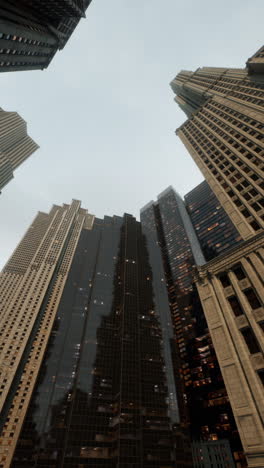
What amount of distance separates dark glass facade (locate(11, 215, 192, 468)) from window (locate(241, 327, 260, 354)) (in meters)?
85.1

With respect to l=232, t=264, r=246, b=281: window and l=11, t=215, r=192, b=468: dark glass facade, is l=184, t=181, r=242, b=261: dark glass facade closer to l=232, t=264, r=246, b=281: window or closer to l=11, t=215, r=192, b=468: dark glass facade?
l=11, t=215, r=192, b=468: dark glass facade

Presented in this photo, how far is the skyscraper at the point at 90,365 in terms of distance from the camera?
8762cm

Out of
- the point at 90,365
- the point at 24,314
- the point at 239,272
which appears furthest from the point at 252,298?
the point at 24,314

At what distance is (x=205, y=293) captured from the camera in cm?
3162

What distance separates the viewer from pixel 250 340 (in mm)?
24922

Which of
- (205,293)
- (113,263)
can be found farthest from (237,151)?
(113,263)

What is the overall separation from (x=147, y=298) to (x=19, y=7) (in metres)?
127

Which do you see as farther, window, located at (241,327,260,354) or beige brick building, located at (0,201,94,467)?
beige brick building, located at (0,201,94,467)

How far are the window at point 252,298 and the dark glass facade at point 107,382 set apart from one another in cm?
8654

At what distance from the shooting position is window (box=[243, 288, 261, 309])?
2625cm

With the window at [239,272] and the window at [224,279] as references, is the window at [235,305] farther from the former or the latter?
the window at [239,272]

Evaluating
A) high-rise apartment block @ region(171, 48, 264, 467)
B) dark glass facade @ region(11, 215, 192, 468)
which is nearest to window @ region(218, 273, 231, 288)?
high-rise apartment block @ region(171, 48, 264, 467)

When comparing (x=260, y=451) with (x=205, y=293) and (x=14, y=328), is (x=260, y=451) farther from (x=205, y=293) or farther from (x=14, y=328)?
(x=14, y=328)

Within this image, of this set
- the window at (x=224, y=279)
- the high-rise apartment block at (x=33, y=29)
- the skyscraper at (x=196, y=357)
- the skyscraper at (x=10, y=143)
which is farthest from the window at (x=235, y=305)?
the skyscraper at (x=10, y=143)
